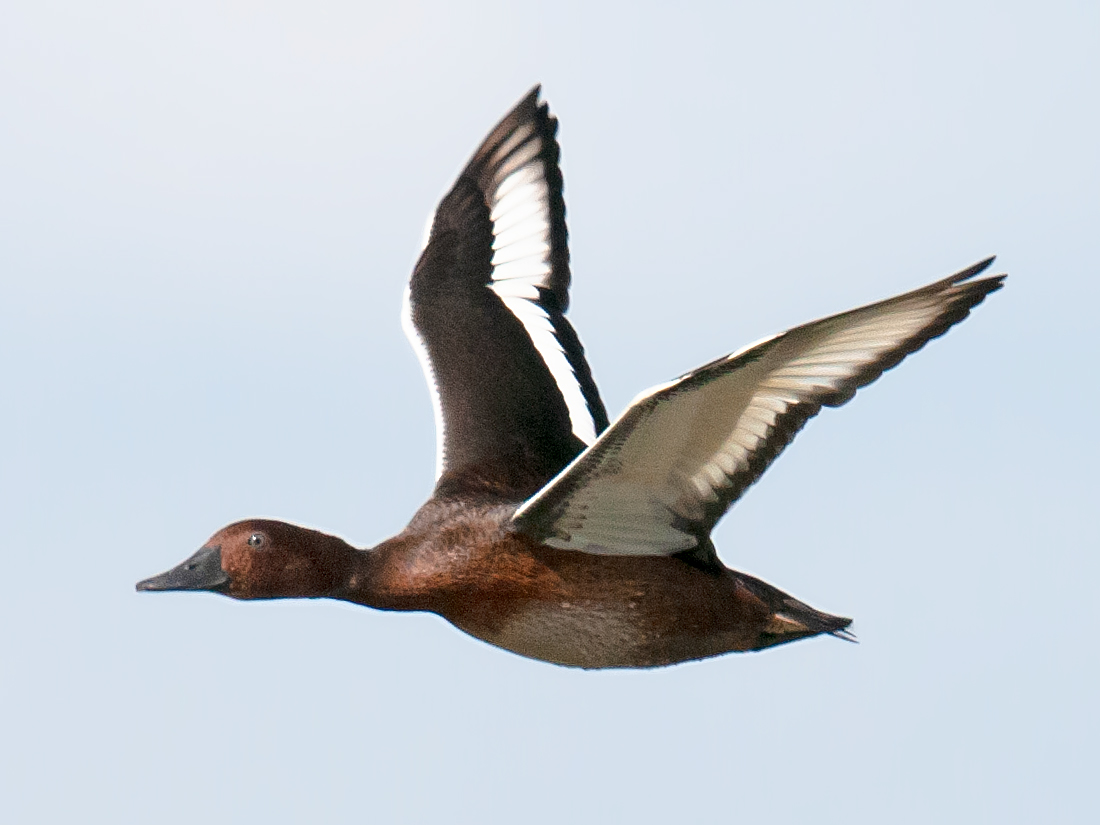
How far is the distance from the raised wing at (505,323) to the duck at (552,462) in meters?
0.01

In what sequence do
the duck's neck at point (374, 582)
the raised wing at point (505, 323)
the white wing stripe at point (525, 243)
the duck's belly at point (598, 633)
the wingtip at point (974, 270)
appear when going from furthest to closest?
the white wing stripe at point (525, 243), the raised wing at point (505, 323), the duck's neck at point (374, 582), the duck's belly at point (598, 633), the wingtip at point (974, 270)

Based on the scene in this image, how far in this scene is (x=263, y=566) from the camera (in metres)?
7.68

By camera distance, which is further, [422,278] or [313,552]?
[422,278]

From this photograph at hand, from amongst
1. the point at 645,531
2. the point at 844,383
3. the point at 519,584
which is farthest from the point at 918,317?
the point at 519,584

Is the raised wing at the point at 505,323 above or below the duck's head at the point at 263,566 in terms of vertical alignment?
above

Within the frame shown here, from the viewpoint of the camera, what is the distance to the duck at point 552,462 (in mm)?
6355

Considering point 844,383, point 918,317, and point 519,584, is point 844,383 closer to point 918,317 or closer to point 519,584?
point 918,317

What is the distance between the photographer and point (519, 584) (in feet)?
24.5

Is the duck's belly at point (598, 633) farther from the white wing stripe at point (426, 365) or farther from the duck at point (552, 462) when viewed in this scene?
the white wing stripe at point (426, 365)

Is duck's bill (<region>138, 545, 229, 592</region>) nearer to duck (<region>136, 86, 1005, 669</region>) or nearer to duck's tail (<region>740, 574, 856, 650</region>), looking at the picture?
duck (<region>136, 86, 1005, 669</region>)

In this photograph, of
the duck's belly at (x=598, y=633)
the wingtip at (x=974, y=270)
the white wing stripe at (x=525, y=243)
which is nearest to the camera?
the wingtip at (x=974, y=270)

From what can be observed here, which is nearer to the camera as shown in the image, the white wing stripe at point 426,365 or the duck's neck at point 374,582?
the duck's neck at point 374,582

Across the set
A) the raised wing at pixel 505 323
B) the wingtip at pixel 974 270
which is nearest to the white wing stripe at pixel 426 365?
the raised wing at pixel 505 323

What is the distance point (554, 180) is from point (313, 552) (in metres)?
3.06
